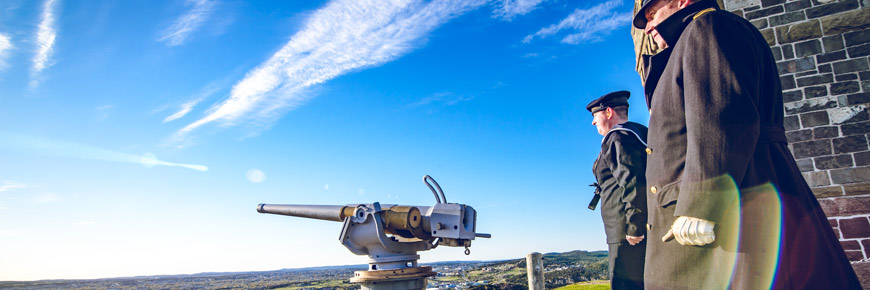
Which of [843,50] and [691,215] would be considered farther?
[843,50]

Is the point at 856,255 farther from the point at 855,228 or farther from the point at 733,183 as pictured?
the point at 733,183

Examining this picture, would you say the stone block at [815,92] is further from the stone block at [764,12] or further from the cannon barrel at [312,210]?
the cannon barrel at [312,210]

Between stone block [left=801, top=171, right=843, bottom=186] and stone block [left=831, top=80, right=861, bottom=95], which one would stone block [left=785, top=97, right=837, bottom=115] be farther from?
stone block [left=801, top=171, right=843, bottom=186]

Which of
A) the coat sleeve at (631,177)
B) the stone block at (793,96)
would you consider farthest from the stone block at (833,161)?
the coat sleeve at (631,177)

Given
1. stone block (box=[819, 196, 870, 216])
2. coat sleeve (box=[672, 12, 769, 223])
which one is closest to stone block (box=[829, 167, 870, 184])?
stone block (box=[819, 196, 870, 216])

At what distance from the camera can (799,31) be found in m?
4.64

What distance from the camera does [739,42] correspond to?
1.71m

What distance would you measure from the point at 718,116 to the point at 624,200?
1.37m

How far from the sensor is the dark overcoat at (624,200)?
282cm

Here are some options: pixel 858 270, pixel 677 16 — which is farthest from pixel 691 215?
pixel 858 270

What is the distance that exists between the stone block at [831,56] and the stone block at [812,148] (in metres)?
0.78

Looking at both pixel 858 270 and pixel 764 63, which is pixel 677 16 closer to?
pixel 764 63

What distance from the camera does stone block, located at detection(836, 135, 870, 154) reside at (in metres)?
4.25

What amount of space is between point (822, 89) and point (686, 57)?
3.81m
